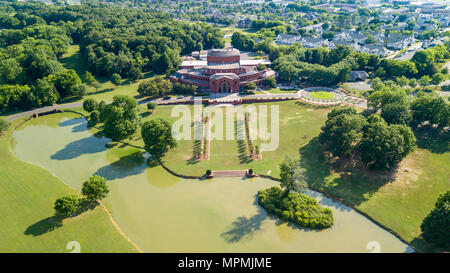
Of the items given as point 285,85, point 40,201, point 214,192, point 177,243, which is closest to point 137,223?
point 177,243

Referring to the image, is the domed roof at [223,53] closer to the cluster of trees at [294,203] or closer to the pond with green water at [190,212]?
the pond with green water at [190,212]

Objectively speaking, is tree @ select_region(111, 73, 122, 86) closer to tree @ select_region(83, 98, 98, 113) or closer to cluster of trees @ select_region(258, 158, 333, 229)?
tree @ select_region(83, 98, 98, 113)

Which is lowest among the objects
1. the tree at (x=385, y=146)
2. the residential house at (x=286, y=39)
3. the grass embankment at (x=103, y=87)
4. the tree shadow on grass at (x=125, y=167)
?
the tree shadow on grass at (x=125, y=167)

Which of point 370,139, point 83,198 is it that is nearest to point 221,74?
point 370,139

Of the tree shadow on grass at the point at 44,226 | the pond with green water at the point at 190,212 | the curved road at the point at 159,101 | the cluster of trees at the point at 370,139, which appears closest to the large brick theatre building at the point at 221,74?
the curved road at the point at 159,101

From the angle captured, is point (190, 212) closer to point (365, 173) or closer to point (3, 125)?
point (365, 173)

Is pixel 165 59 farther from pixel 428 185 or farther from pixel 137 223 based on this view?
pixel 428 185

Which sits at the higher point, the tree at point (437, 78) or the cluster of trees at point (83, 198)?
the tree at point (437, 78)

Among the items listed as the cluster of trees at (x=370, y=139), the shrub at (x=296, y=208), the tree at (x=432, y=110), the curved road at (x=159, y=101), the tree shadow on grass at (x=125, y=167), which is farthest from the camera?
the curved road at (x=159, y=101)
